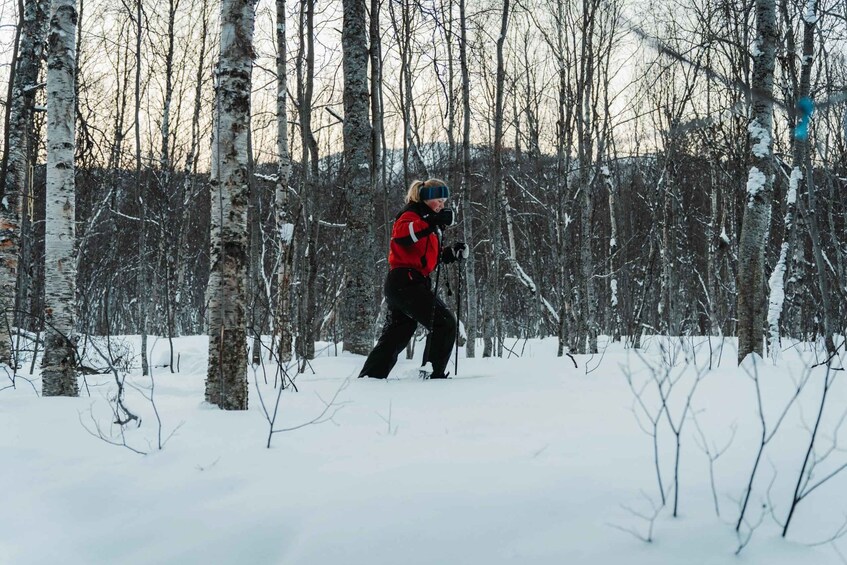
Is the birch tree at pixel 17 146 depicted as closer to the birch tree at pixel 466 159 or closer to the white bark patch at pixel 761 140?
the birch tree at pixel 466 159

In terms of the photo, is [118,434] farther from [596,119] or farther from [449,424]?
[596,119]

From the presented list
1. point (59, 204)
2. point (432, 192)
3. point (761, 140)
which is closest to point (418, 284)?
point (432, 192)

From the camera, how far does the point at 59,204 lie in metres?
4.20

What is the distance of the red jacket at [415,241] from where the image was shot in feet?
14.6

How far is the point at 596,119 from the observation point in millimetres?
9977

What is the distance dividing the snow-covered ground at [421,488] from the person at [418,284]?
4.99 feet

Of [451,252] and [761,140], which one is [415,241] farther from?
[761,140]

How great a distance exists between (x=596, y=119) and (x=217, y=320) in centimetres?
837

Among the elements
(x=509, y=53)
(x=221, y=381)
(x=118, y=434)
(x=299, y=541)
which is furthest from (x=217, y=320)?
(x=509, y=53)

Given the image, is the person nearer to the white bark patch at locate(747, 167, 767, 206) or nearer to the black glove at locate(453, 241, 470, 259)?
the black glove at locate(453, 241, 470, 259)

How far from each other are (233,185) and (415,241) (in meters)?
1.66

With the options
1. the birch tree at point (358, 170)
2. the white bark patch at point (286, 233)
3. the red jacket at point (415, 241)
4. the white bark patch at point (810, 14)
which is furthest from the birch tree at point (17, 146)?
the white bark patch at point (810, 14)

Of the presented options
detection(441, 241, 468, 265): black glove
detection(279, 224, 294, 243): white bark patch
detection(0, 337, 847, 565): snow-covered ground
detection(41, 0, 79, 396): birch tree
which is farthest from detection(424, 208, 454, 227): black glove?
detection(279, 224, 294, 243): white bark patch

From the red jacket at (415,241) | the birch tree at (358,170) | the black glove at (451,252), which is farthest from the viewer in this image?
the birch tree at (358,170)
